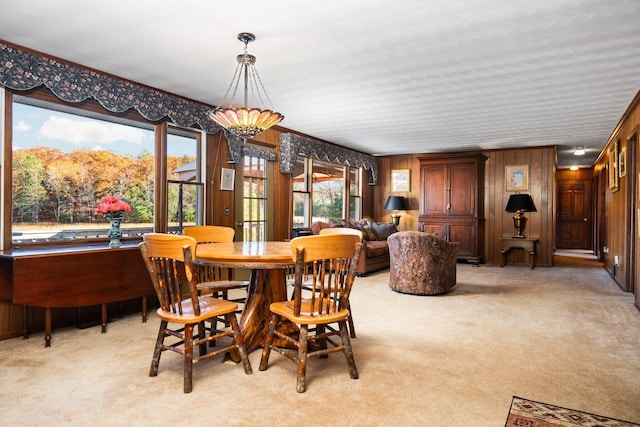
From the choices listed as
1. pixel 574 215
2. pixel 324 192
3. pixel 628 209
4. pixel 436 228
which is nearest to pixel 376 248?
pixel 324 192

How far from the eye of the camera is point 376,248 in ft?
21.5

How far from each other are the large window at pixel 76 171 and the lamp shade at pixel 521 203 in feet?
18.8

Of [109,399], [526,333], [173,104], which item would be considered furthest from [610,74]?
[109,399]

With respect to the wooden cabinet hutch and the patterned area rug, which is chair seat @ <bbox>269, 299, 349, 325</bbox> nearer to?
the patterned area rug

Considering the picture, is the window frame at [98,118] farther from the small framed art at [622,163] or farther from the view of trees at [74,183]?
the small framed art at [622,163]

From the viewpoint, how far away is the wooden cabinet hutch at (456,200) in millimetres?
7859

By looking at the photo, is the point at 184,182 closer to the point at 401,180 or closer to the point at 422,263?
the point at 422,263

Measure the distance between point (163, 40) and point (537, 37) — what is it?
2827mm

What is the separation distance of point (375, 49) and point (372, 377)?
246 cm

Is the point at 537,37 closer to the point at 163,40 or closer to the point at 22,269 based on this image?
the point at 163,40

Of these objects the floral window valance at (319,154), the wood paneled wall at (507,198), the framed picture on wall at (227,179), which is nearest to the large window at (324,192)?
the floral window valance at (319,154)

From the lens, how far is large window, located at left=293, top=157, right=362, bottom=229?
22.8 ft

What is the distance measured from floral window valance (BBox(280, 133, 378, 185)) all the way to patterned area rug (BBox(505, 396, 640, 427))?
4.75 metres

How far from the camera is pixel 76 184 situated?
3811 millimetres
